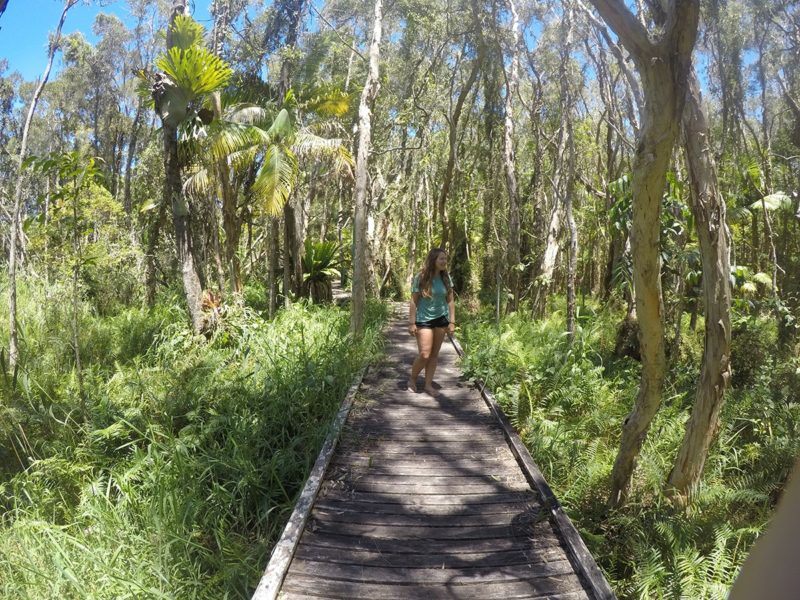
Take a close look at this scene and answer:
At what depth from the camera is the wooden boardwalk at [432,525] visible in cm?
306

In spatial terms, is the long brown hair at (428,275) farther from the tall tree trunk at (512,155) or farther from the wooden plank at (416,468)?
the tall tree trunk at (512,155)

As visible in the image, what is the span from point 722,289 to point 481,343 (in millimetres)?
5295

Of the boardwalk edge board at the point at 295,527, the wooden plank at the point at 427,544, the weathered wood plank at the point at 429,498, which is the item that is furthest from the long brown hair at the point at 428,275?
the wooden plank at the point at 427,544

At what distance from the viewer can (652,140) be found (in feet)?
10.7

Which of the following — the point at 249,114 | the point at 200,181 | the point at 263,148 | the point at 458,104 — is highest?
the point at 458,104

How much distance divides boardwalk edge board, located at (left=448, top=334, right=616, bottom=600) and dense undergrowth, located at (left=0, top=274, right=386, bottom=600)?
6.43 feet

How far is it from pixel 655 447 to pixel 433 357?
2764 mm

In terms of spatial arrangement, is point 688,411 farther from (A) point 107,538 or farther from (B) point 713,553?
(A) point 107,538

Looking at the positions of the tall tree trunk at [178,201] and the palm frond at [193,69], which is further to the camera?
the tall tree trunk at [178,201]

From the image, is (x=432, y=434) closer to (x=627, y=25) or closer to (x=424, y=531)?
(x=424, y=531)

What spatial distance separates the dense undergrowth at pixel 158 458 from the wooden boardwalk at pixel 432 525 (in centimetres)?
47

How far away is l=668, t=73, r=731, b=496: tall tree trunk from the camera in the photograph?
3.70m

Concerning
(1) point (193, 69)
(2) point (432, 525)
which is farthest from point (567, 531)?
(1) point (193, 69)

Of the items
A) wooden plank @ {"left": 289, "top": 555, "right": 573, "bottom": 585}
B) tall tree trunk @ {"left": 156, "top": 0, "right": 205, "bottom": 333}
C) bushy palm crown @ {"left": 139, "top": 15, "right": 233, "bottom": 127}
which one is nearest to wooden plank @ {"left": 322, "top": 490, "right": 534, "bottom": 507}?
wooden plank @ {"left": 289, "top": 555, "right": 573, "bottom": 585}
